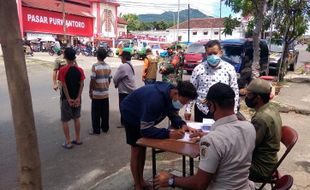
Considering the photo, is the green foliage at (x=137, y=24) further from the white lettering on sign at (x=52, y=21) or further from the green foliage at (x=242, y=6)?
the green foliage at (x=242, y=6)

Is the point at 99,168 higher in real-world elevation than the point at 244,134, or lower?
lower

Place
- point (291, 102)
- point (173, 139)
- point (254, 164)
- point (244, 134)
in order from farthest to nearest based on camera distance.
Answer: point (291, 102), point (173, 139), point (254, 164), point (244, 134)

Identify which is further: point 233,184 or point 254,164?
point 254,164

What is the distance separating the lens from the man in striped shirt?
684 centimetres

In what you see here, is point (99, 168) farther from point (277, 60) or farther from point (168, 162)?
point (277, 60)

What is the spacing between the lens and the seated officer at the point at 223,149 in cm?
240

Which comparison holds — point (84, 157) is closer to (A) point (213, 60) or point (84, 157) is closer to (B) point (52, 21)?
(A) point (213, 60)

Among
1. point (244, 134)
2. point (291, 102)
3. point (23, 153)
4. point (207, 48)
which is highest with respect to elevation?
point (207, 48)

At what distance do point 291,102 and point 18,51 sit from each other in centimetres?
985

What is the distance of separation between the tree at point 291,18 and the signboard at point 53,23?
2734 centimetres

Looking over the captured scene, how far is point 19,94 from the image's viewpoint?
268 cm

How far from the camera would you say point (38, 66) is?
20578 millimetres

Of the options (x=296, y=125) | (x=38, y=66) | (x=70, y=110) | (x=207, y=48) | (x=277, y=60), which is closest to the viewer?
(x=207, y=48)

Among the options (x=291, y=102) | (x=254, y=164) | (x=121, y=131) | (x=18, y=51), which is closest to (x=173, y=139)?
(x=254, y=164)
